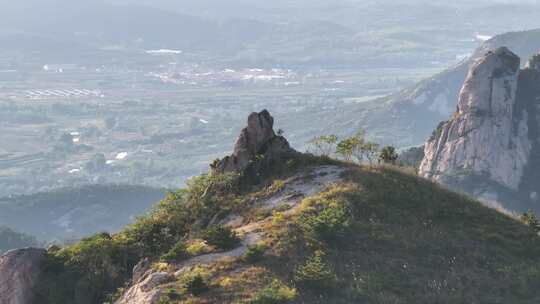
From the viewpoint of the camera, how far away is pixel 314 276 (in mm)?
57438

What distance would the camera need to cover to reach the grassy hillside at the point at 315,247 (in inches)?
2290

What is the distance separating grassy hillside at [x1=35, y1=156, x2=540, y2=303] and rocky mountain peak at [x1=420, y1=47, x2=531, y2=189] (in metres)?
100

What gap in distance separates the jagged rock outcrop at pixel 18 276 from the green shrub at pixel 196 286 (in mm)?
20353

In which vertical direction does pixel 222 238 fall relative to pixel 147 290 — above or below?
above

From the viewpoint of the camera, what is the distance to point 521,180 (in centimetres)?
17875

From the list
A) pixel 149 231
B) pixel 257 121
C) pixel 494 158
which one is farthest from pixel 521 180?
pixel 149 231

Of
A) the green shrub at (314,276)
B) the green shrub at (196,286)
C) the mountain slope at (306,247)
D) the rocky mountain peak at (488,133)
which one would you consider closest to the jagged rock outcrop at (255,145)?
the mountain slope at (306,247)

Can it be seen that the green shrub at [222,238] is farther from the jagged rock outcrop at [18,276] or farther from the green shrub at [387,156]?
the green shrub at [387,156]

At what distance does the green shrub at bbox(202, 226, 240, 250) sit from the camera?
6512 centimetres

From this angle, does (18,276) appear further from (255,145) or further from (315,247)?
(315,247)

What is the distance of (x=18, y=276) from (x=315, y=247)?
965 inches

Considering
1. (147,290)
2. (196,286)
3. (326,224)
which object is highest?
(326,224)

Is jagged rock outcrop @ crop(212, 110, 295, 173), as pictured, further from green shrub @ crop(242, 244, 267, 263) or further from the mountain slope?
green shrub @ crop(242, 244, 267, 263)

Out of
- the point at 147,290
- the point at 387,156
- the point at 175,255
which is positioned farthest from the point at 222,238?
the point at 387,156
